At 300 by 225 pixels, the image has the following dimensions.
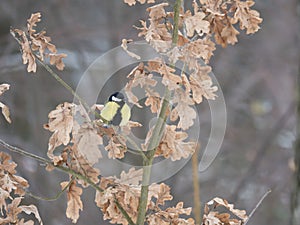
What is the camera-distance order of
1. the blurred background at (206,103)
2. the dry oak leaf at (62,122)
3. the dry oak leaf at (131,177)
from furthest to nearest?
1. the blurred background at (206,103)
2. the dry oak leaf at (131,177)
3. the dry oak leaf at (62,122)

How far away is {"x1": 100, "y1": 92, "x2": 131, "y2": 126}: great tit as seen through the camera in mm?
1211

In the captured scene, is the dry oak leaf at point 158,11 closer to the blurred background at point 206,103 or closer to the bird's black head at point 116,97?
the bird's black head at point 116,97

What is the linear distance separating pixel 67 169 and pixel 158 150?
7.0 inches

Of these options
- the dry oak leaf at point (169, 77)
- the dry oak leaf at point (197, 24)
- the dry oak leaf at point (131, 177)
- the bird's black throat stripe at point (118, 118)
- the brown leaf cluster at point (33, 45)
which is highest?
the dry oak leaf at point (197, 24)

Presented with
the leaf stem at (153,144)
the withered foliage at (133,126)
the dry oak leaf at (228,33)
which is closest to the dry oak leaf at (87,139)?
the withered foliage at (133,126)

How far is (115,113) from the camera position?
47.8 inches

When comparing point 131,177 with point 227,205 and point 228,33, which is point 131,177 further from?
point 228,33

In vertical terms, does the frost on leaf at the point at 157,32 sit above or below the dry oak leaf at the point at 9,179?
above

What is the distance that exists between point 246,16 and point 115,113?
0.34m

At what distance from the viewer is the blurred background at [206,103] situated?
140 inches

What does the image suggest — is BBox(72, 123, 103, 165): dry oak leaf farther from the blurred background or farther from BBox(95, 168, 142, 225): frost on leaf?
the blurred background

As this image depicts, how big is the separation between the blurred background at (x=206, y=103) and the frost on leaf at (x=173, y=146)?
5.08ft

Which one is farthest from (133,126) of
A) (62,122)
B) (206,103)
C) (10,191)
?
(206,103)

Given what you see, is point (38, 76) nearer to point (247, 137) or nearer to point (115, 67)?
point (115, 67)
